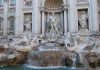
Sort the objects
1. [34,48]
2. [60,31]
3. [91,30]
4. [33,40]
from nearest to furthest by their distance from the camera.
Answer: [34,48]
[33,40]
[91,30]
[60,31]

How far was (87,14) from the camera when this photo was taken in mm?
21594

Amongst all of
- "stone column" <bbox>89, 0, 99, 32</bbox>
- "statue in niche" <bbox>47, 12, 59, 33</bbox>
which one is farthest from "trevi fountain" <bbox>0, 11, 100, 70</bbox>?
"statue in niche" <bbox>47, 12, 59, 33</bbox>

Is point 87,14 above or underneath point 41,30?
above

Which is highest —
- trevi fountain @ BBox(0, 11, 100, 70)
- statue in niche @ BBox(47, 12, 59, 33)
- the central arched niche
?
the central arched niche

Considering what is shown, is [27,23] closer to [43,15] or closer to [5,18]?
[43,15]

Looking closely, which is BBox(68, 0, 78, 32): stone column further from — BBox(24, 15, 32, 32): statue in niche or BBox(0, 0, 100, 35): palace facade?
BBox(24, 15, 32, 32): statue in niche

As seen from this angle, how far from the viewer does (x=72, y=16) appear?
69.7ft

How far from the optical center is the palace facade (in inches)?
832

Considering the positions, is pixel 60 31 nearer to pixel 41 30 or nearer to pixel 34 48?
pixel 41 30

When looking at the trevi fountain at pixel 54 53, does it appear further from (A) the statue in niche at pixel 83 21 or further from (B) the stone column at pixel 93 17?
(A) the statue in niche at pixel 83 21

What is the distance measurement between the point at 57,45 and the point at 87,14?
17.7 feet

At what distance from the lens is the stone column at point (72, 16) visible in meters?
21.1

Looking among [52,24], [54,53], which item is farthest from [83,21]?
[54,53]

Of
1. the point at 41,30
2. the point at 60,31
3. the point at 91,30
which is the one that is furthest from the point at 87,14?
the point at 41,30
